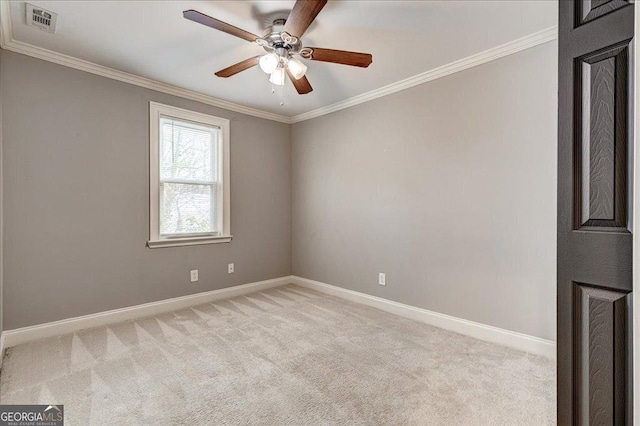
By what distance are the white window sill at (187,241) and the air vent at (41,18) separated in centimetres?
195

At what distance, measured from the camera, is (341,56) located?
2.26 metres

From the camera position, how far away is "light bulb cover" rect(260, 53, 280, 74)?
225cm

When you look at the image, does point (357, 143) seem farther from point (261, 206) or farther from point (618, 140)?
point (618, 140)

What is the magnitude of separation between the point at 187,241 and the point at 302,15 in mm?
2709

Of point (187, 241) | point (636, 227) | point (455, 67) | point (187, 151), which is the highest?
point (455, 67)

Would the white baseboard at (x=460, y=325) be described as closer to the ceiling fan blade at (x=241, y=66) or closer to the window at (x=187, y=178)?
the window at (x=187, y=178)

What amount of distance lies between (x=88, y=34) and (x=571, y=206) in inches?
128

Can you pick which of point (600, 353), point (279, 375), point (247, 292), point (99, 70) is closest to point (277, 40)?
point (99, 70)

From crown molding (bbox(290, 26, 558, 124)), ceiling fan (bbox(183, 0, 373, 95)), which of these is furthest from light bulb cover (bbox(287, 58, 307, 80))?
crown molding (bbox(290, 26, 558, 124))

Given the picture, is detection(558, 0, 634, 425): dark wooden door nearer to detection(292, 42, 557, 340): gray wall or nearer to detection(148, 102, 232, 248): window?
detection(292, 42, 557, 340): gray wall

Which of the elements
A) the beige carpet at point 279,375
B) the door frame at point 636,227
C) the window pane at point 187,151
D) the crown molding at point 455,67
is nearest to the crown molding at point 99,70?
the window pane at point 187,151

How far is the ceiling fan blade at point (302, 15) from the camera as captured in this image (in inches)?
69.6

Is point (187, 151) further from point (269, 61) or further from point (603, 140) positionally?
point (603, 140)

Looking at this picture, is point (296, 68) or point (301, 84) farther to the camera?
point (301, 84)
